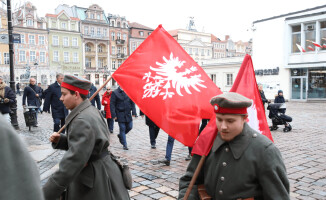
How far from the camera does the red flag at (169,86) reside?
3285 mm

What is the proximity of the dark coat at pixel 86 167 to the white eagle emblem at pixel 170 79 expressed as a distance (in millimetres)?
965

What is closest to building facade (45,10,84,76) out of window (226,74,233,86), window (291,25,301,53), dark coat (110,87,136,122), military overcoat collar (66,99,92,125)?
window (226,74,233,86)

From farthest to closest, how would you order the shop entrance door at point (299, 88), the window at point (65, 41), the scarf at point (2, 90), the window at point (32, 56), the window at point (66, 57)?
the window at point (66, 57), the window at point (65, 41), the window at point (32, 56), the shop entrance door at point (299, 88), the scarf at point (2, 90)

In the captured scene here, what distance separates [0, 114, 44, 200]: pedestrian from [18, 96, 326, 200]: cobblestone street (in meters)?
3.68

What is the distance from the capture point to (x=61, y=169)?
7.84 ft

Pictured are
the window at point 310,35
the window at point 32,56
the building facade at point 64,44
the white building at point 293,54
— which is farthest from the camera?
the building facade at point 64,44

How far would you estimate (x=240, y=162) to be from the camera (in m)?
1.93

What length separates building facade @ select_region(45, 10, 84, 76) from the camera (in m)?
53.6

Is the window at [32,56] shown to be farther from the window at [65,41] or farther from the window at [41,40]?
the window at [65,41]

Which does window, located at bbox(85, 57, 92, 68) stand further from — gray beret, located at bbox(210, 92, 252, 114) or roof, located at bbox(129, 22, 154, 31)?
gray beret, located at bbox(210, 92, 252, 114)

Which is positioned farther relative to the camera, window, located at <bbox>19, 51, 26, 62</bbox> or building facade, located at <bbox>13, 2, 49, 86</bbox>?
window, located at <bbox>19, 51, 26, 62</bbox>

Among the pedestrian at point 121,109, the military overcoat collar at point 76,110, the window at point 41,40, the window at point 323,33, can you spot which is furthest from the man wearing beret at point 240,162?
the window at point 41,40

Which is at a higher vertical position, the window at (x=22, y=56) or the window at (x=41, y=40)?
the window at (x=41, y=40)

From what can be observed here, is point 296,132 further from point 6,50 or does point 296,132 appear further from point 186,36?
point 186,36
